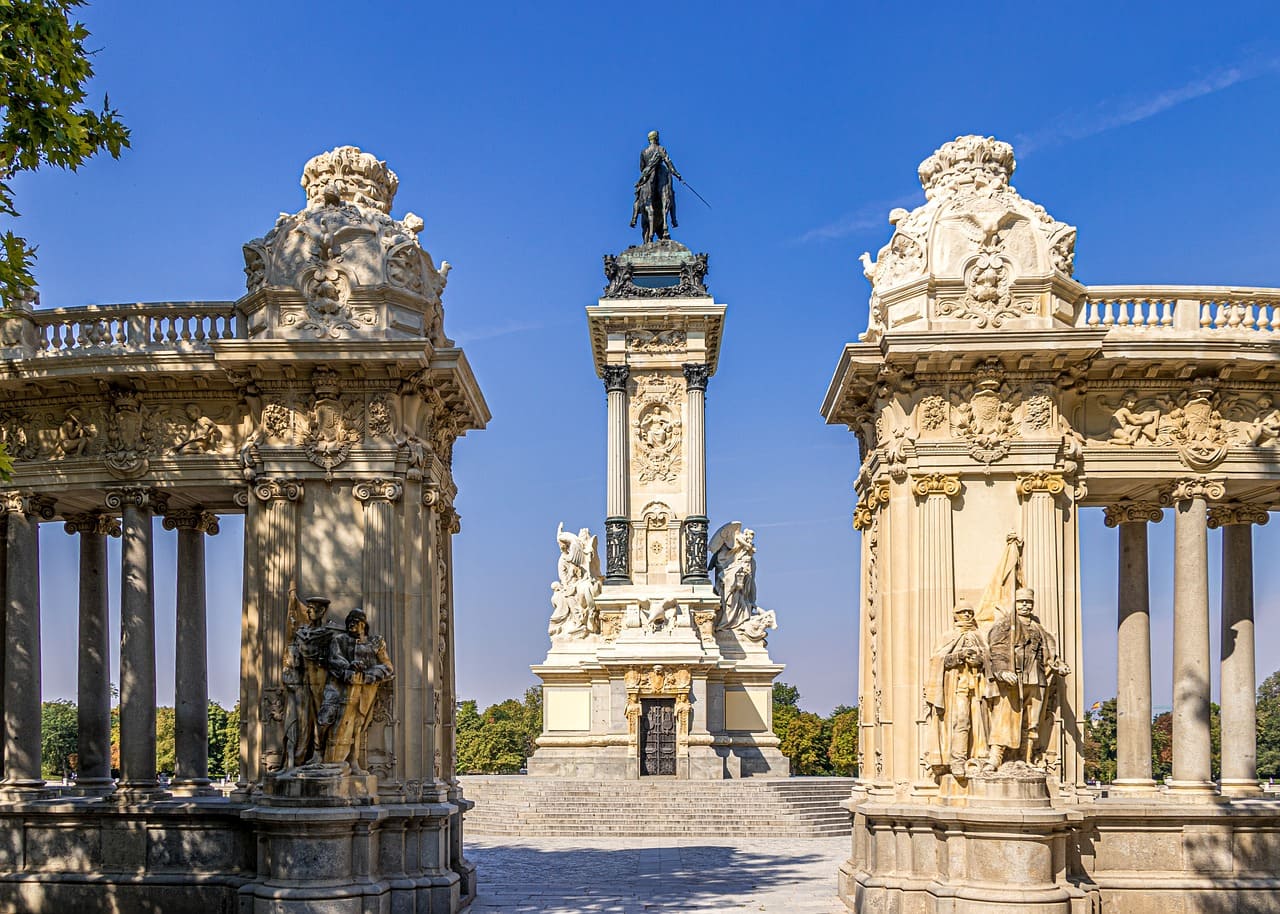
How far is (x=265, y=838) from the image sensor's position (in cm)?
1744

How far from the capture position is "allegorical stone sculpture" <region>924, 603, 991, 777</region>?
1741 centimetres

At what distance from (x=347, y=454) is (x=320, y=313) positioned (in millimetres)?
1929

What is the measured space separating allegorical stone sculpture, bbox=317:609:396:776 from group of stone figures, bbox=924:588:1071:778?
7110 millimetres

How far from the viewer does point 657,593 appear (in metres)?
38.2

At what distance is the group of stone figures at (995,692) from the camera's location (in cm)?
1727

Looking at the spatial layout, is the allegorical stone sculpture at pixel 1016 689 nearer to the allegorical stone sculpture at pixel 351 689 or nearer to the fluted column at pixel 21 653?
the allegorical stone sculpture at pixel 351 689

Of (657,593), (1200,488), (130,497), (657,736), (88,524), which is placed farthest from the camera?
(657,593)

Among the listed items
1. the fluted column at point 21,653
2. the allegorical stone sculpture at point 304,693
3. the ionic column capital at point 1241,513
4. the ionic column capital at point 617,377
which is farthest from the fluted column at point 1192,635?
the ionic column capital at point 617,377

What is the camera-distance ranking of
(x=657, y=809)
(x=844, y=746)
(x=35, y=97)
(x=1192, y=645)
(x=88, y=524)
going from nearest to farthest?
(x=35, y=97) → (x=1192, y=645) → (x=88, y=524) → (x=657, y=809) → (x=844, y=746)

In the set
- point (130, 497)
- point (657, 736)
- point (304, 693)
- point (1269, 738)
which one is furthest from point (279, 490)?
point (1269, 738)

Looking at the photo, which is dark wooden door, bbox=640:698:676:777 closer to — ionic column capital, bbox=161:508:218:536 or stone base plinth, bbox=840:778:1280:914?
ionic column capital, bbox=161:508:218:536

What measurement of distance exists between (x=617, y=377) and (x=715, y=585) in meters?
6.51

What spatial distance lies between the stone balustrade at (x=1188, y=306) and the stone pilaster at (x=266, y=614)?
11.1 metres

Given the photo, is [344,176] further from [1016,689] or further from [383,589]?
[1016,689]
